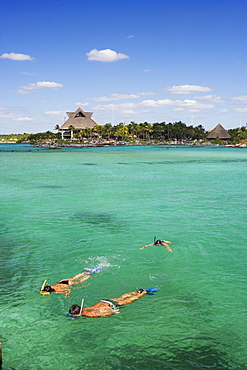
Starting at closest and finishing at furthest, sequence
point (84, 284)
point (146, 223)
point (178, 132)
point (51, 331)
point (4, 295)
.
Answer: point (51, 331) → point (4, 295) → point (84, 284) → point (146, 223) → point (178, 132)

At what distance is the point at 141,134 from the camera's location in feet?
573

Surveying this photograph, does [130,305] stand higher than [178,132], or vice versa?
[178,132]

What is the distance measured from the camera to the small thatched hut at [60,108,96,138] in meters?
147

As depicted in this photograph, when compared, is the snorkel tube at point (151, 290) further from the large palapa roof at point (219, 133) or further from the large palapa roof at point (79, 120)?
the large palapa roof at point (219, 133)

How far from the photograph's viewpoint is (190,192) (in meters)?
26.8

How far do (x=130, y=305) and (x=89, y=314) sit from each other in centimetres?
110

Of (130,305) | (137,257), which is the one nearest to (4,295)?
(130,305)

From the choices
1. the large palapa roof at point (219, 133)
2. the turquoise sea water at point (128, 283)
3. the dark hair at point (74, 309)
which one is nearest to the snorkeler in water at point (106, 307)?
the dark hair at point (74, 309)

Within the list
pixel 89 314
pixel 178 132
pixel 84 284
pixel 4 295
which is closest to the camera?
pixel 89 314

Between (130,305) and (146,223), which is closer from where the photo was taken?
(130,305)

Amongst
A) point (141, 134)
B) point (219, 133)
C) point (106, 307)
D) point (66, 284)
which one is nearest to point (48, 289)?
point (66, 284)

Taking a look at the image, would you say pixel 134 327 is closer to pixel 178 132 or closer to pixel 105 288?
pixel 105 288

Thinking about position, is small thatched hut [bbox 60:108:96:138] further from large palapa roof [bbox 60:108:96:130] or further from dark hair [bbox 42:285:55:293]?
dark hair [bbox 42:285:55:293]

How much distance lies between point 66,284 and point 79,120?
141 meters
